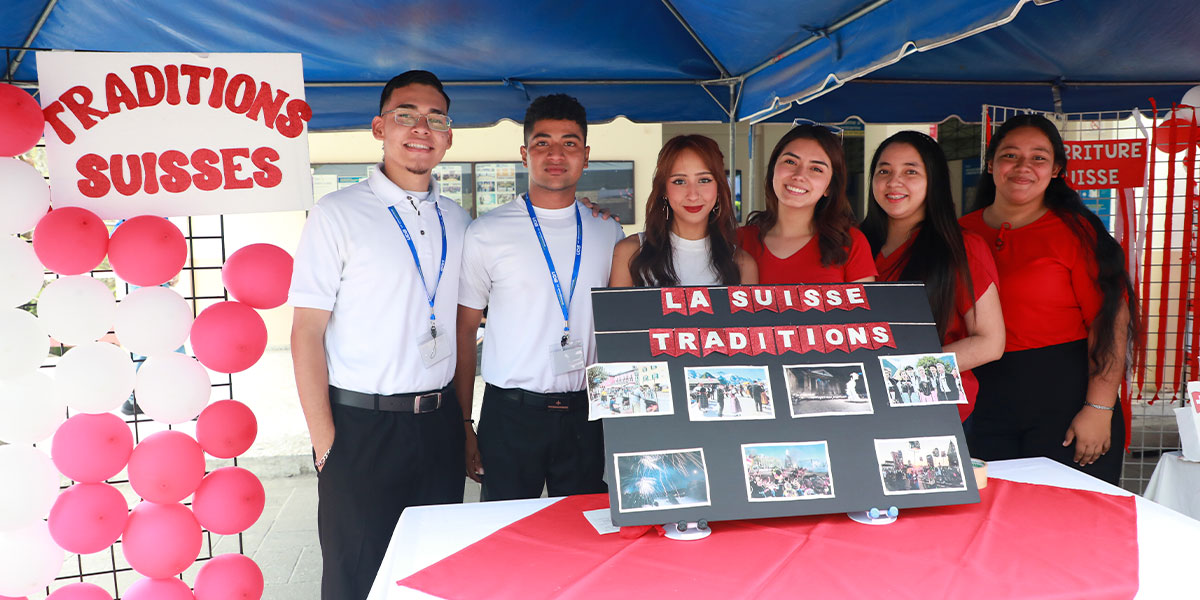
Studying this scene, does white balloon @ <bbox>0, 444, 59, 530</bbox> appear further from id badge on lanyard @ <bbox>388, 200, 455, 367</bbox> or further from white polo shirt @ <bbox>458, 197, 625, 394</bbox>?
white polo shirt @ <bbox>458, 197, 625, 394</bbox>

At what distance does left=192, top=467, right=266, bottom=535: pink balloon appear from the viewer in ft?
7.47

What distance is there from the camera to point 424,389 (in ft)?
7.35

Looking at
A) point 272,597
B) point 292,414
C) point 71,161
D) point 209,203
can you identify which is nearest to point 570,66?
point 209,203

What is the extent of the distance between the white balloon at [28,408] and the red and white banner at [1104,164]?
14.4 ft

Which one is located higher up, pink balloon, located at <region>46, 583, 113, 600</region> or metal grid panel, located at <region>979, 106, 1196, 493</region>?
metal grid panel, located at <region>979, 106, 1196, 493</region>

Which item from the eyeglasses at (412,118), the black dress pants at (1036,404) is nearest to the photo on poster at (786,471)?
the black dress pants at (1036,404)

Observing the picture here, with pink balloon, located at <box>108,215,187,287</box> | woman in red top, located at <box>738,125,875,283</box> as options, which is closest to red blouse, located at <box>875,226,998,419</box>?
woman in red top, located at <box>738,125,875,283</box>

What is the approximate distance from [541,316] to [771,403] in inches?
35.2

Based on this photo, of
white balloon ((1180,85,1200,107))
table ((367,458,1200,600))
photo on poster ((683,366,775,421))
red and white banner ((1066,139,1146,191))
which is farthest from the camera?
red and white banner ((1066,139,1146,191))

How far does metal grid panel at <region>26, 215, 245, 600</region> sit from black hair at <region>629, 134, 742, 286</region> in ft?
3.94

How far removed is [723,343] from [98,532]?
1.89 meters

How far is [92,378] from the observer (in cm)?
217

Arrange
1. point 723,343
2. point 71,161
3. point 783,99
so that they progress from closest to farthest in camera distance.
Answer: point 723,343
point 71,161
point 783,99

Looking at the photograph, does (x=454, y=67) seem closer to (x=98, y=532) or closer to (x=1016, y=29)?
(x=98, y=532)
